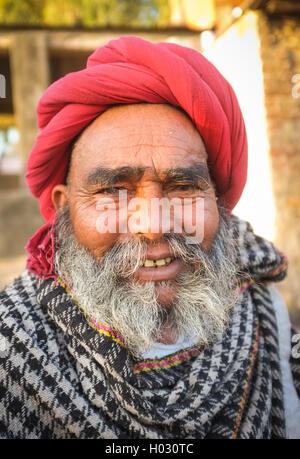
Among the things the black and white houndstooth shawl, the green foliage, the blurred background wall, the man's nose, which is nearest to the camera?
the black and white houndstooth shawl

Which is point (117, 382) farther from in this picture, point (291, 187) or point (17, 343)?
point (291, 187)

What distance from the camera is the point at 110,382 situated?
51.4 inches

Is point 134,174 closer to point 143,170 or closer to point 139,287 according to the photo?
point 143,170

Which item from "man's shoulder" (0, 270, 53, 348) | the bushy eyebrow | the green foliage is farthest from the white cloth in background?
the green foliage

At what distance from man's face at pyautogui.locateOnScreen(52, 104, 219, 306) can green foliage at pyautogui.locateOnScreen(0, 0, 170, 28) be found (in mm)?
9240

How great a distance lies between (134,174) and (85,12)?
12.6 m

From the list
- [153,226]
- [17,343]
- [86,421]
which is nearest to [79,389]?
[86,421]

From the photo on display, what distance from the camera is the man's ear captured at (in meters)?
1.72

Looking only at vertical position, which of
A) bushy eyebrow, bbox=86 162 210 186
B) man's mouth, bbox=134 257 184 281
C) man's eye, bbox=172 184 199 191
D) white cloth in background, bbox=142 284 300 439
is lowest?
white cloth in background, bbox=142 284 300 439

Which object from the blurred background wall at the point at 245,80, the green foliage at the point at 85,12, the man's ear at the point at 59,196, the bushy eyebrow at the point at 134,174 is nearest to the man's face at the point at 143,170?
the bushy eyebrow at the point at 134,174

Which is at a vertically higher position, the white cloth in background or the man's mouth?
the man's mouth

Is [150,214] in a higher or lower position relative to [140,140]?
lower

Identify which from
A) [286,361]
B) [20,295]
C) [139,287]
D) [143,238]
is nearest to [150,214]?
[143,238]

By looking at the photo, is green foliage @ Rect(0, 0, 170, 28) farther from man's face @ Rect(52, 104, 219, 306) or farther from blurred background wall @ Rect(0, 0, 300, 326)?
man's face @ Rect(52, 104, 219, 306)
